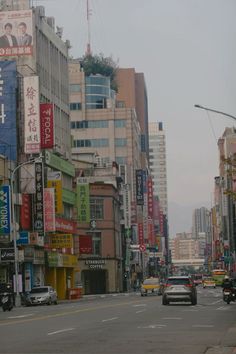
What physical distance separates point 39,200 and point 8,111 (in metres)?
A: 8.27

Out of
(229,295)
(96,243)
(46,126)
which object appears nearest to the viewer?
(229,295)

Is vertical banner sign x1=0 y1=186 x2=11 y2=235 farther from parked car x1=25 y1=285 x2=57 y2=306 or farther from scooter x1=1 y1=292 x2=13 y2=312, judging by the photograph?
scooter x1=1 y1=292 x2=13 y2=312

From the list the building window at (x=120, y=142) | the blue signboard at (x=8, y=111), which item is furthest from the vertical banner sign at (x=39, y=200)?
the building window at (x=120, y=142)

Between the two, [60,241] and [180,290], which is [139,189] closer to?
[60,241]

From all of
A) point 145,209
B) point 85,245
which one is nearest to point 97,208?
A: point 85,245

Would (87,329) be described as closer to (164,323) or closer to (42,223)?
(164,323)

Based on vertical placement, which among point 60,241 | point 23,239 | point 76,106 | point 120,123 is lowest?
point 23,239

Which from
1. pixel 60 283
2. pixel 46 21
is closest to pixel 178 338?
pixel 60 283

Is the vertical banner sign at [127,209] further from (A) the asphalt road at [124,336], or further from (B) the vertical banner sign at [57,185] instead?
(A) the asphalt road at [124,336]

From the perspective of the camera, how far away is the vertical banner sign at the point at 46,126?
233ft

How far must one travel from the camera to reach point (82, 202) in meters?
89.4

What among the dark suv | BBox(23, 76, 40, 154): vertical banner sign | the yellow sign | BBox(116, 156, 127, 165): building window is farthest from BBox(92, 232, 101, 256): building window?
the dark suv

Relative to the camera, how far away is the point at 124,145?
492 feet

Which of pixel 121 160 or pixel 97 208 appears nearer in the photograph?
pixel 97 208
